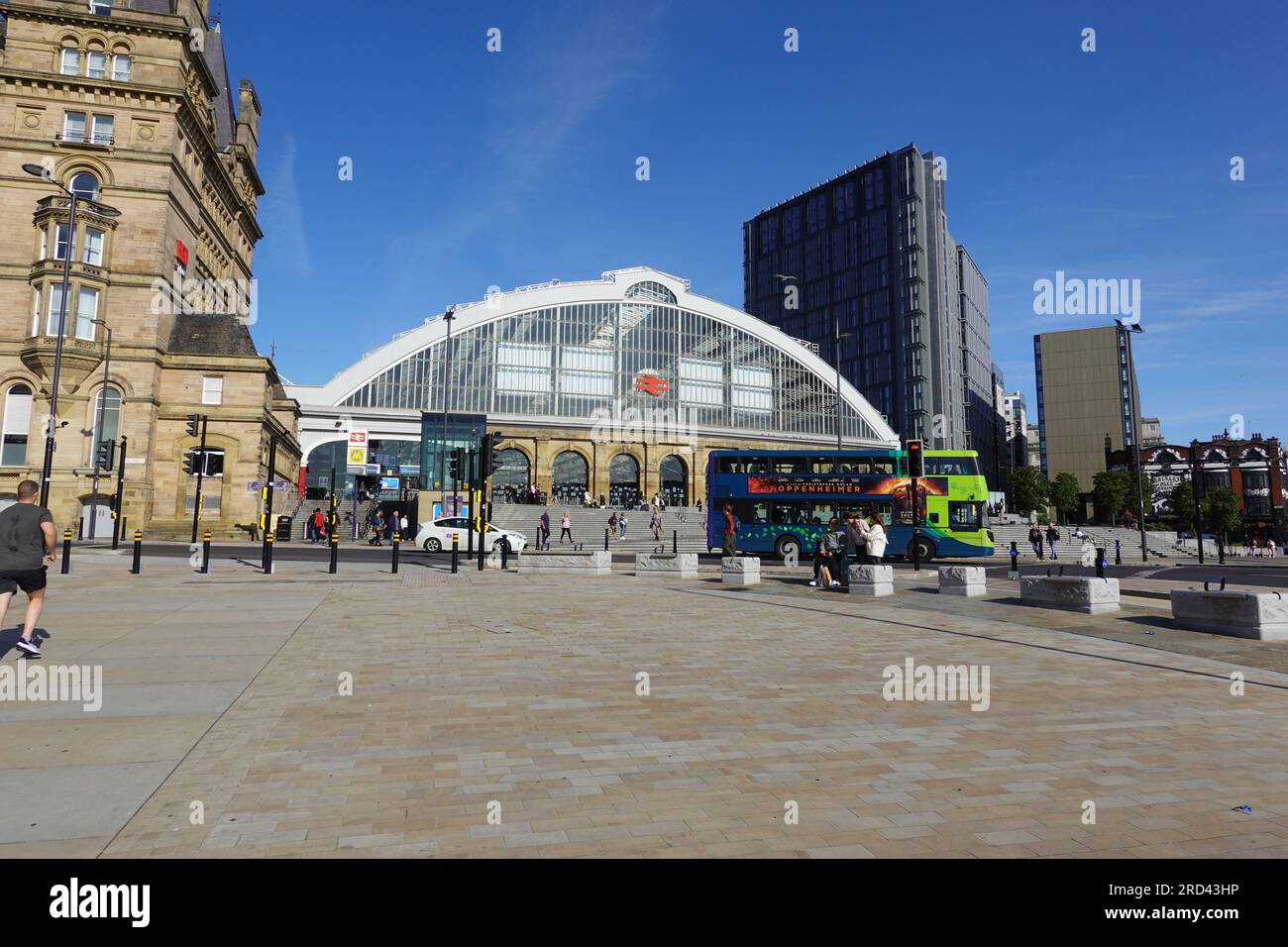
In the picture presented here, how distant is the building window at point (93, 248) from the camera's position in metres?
34.4

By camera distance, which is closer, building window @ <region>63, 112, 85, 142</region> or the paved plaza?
the paved plaza

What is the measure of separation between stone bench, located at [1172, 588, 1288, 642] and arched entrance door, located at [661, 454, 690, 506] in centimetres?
5803

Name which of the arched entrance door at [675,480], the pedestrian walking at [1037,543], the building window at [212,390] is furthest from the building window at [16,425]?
the pedestrian walking at [1037,543]

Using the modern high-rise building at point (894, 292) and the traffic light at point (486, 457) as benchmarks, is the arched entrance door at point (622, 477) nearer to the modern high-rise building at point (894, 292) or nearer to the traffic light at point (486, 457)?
the traffic light at point (486, 457)

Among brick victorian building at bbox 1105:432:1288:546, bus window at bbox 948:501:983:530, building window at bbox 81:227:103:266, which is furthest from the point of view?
brick victorian building at bbox 1105:432:1288:546

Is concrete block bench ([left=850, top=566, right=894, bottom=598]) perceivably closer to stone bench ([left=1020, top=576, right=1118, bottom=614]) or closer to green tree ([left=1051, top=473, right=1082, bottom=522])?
A: stone bench ([left=1020, top=576, right=1118, bottom=614])

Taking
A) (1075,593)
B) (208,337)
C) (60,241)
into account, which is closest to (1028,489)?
(208,337)

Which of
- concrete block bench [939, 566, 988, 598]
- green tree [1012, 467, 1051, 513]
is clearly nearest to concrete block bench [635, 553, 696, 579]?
concrete block bench [939, 566, 988, 598]

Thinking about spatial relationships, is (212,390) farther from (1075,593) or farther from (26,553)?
(1075,593)

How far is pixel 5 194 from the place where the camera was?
34.4 m

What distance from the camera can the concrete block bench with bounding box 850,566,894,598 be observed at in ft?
51.2
